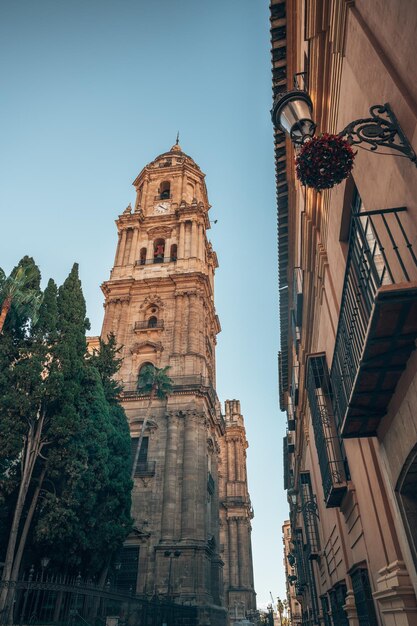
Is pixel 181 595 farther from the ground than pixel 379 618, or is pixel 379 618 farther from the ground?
pixel 181 595

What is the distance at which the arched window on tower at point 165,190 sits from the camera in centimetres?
4350

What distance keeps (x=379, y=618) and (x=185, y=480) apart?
21501 mm

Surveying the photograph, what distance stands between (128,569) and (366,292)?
2518 centimetres

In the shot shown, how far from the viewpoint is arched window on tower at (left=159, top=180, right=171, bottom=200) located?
43.5 m

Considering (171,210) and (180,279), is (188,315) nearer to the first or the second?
(180,279)

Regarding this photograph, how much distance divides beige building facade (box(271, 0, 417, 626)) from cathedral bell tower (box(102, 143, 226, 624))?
1751 cm

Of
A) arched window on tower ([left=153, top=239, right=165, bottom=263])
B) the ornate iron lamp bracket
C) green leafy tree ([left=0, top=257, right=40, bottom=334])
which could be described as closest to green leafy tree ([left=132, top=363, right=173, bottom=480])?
green leafy tree ([left=0, top=257, right=40, bottom=334])

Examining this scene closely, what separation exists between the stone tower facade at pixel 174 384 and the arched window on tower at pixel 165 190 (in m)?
0.10

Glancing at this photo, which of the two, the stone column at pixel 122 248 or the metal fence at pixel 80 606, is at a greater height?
the stone column at pixel 122 248

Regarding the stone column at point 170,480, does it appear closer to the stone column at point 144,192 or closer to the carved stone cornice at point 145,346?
the carved stone cornice at point 145,346

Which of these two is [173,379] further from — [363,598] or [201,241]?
[363,598]

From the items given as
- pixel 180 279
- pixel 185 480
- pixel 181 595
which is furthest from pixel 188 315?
pixel 181 595

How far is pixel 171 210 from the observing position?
4122 cm

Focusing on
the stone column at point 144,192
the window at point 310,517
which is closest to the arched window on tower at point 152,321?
the stone column at point 144,192
